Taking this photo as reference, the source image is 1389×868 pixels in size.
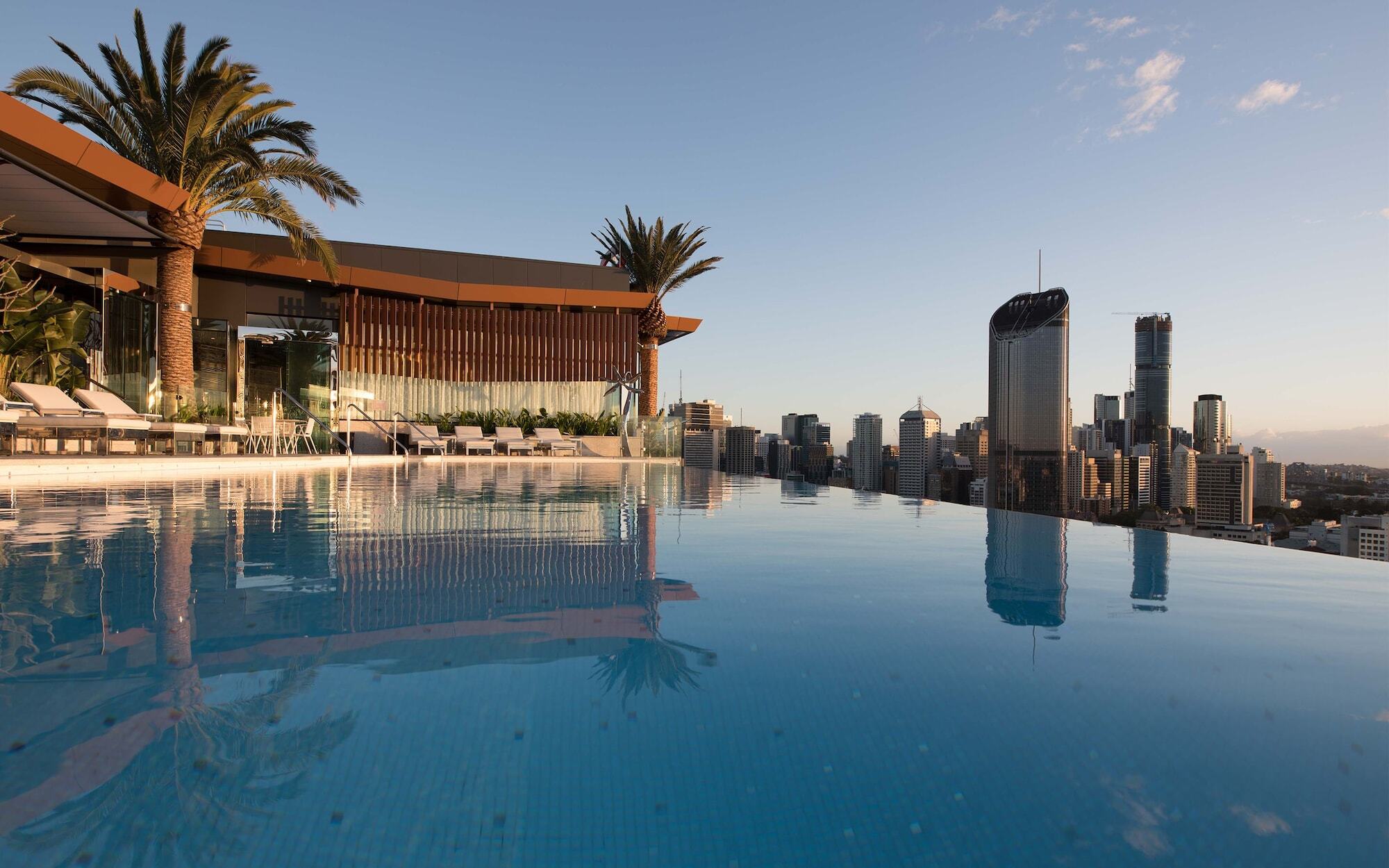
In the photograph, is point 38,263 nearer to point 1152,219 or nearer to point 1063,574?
point 1063,574

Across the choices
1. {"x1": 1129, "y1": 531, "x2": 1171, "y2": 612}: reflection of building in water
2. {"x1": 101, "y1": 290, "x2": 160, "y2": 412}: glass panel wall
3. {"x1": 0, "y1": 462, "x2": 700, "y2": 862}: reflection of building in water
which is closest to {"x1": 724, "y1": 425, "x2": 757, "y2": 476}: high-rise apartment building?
{"x1": 1129, "y1": 531, "x2": 1171, "y2": 612}: reflection of building in water

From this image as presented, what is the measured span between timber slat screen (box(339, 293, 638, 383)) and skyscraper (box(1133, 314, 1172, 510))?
49.4m

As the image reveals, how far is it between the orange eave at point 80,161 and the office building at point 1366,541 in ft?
50.6

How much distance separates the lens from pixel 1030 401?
7350cm

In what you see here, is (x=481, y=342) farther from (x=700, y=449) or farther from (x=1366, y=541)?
(x=1366, y=541)

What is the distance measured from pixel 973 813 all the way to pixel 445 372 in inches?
975

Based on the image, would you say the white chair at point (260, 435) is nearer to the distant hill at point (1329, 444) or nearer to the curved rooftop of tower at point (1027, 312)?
the distant hill at point (1329, 444)

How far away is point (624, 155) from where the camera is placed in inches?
1003

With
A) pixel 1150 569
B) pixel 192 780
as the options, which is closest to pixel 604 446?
pixel 1150 569

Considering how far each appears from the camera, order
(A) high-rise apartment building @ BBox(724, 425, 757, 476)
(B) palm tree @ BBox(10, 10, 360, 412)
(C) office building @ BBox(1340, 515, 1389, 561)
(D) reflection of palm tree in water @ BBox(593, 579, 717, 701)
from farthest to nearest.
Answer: (A) high-rise apartment building @ BBox(724, 425, 757, 476)
(B) palm tree @ BBox(10, 10, 360, 412)
(C) office building @ BBox(1340, 515, 1389, 561)
(D) reflection of palm tree in water @ BBox(593, 579, 717, 701)

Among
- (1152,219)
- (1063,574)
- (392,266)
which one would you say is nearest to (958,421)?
(1152,219)

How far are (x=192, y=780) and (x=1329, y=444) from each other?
71.0m

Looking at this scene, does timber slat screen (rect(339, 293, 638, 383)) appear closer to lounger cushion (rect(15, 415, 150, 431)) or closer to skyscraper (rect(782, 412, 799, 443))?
lounger cushion (rect(15, 415, 150, 431))

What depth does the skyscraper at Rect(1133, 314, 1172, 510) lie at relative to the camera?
68.6 meters
